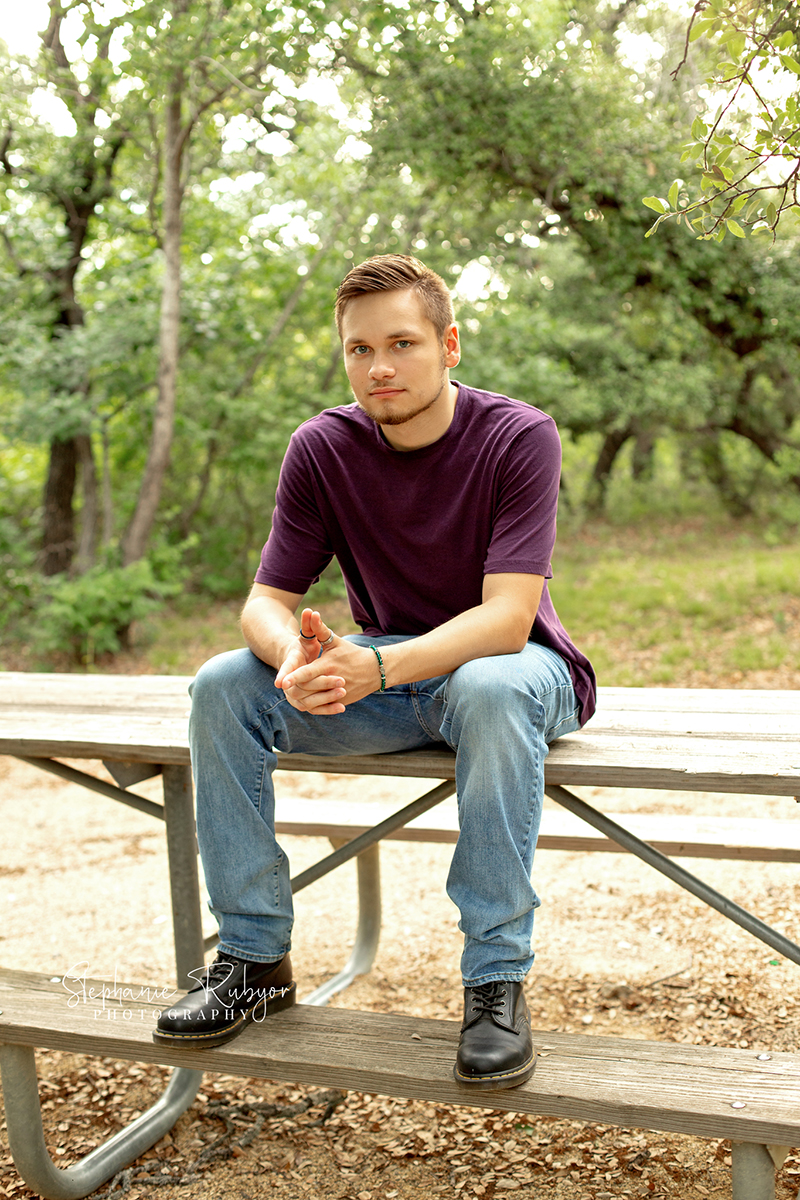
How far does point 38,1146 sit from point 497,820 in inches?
55.1

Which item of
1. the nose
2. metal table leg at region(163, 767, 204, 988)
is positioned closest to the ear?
the nose

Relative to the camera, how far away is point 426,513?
8.19ft

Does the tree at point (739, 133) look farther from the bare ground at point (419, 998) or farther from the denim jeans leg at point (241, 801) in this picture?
the bare ground at point (419, 998)

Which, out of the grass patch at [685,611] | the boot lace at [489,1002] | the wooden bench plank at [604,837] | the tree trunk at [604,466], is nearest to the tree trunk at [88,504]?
the grass patch at [685,611]

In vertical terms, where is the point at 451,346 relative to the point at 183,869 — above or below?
above

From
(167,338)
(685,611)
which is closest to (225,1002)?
(685,611)

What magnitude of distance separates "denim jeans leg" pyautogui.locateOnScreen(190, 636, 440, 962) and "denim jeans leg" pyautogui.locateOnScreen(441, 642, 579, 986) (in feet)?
1.48

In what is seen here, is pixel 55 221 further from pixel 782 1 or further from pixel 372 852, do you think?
pixel 782 1

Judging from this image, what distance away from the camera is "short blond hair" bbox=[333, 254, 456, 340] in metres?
2.40

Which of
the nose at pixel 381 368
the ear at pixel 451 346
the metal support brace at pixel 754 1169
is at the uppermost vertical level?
the ear at pixel 451 346

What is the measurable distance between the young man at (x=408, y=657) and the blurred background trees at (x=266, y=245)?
235 inches

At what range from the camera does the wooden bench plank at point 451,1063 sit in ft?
5.98

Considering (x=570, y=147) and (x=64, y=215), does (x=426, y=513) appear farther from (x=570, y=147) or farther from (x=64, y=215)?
(x=64, y=215)

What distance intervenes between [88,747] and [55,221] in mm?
Result: 8228
